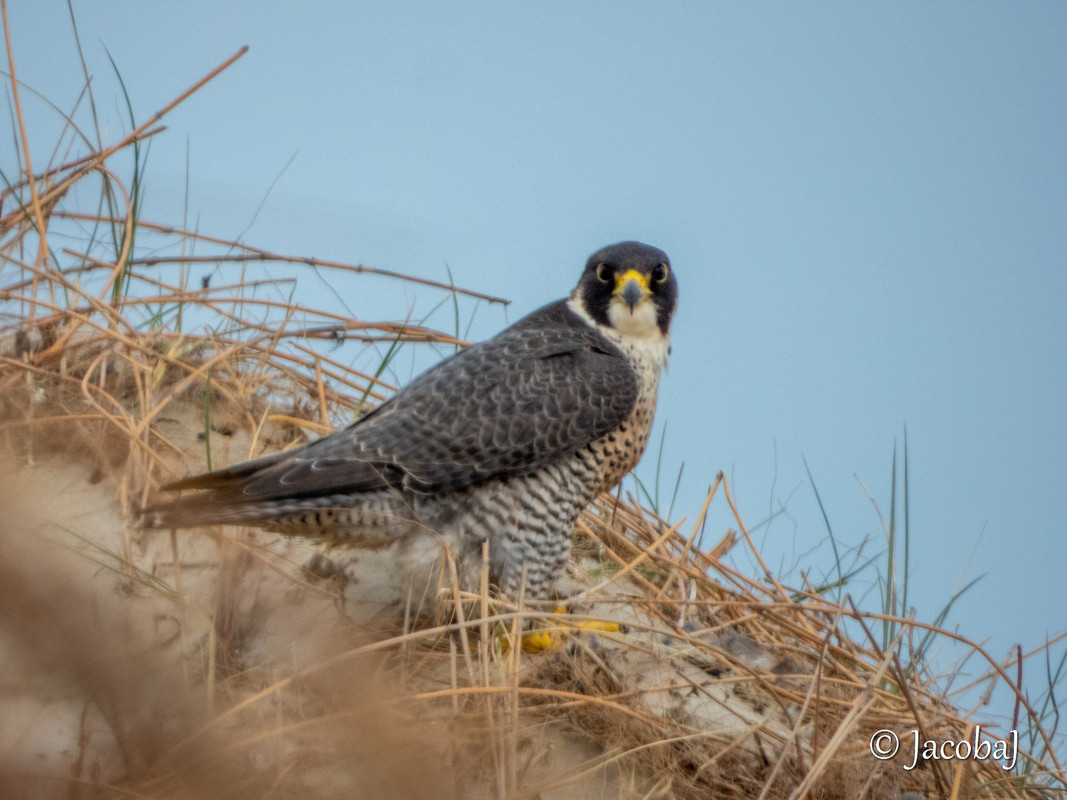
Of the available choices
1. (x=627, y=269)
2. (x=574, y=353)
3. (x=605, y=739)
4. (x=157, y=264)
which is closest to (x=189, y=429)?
(x=157, y=264)

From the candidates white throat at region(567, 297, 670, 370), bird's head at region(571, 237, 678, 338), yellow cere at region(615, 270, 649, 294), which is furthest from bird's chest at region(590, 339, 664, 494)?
yellow cere at region(615, 270, 649, 294)

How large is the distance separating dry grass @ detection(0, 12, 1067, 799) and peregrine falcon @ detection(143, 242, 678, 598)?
0.20m

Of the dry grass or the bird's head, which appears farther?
the bird's head

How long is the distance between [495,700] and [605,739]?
0.38 meters

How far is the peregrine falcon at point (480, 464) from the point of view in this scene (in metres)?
3.02

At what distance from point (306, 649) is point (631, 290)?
2.88 meters

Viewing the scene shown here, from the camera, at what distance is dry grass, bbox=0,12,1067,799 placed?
69 centimetres

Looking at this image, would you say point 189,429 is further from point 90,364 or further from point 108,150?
point 108,150

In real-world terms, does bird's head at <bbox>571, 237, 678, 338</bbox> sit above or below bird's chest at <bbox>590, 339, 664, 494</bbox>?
above

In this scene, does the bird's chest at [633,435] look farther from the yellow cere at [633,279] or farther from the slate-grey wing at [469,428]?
the yellow cere at [633,279]

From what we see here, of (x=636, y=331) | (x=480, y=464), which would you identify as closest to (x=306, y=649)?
(x=480, y=464)

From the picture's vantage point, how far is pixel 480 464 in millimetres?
3174

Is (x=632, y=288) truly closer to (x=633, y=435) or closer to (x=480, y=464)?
(x=633, y=435)

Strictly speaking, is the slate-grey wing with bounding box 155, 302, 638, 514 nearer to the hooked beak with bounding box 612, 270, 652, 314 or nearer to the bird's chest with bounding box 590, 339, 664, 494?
the bird's chest with bounding box 590, 339, 664, 494
